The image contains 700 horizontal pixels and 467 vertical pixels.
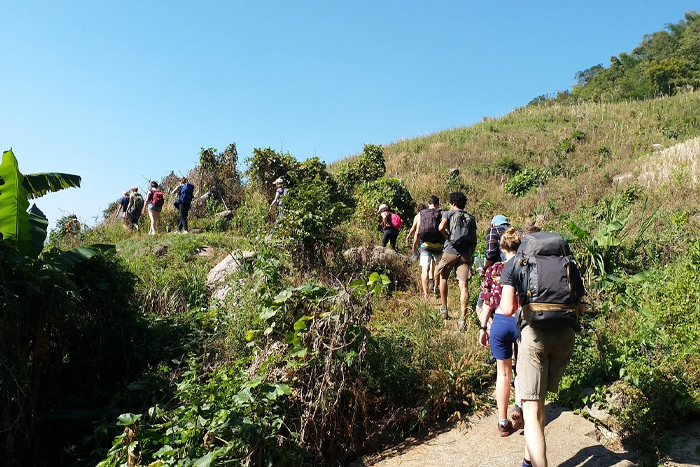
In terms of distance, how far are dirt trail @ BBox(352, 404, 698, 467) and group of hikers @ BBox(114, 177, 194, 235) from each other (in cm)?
1065

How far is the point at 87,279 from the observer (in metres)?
6.45

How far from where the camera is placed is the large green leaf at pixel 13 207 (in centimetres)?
572

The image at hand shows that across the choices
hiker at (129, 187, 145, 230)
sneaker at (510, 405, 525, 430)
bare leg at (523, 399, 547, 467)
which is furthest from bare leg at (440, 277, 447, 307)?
hiker at (129, 187, 145, 230)

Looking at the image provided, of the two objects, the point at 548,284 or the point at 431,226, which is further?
the point at 431,226

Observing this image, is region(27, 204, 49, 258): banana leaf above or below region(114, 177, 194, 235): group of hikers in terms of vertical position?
below

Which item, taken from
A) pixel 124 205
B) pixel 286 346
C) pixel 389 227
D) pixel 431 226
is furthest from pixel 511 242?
pixel 124 205

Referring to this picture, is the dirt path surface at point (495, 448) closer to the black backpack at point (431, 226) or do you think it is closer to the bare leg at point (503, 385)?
the bare leg at point (503, 385)

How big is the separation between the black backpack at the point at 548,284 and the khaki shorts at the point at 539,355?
0.36 ft

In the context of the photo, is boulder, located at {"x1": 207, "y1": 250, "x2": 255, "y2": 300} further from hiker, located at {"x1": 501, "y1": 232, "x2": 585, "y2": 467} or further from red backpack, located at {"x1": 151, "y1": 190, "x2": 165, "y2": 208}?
red backpack, located at {"x1": 151, "y1": 190, "x2": 165, "y2": 208}

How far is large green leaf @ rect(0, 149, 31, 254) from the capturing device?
572cm

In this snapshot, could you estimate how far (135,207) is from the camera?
604 inches

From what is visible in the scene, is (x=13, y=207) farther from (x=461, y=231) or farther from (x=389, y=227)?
(x=389, y=227)

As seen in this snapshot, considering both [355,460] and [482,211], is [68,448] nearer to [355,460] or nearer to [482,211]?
[355,460]

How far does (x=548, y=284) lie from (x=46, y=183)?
22.9ft
